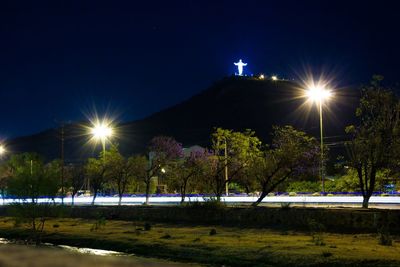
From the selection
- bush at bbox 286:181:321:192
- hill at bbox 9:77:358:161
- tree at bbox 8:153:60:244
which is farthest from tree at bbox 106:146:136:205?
→ hill at bbox 9:77:358:161

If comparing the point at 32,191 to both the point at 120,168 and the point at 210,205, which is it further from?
the point at 120,168

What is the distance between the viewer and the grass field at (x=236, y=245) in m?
19.9

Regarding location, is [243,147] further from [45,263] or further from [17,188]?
[45,263]

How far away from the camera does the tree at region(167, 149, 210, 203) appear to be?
45916 millimetres

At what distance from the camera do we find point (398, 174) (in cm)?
3030

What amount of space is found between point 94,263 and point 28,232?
1392cm

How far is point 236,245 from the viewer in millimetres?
24266

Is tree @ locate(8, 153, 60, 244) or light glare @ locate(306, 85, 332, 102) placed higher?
light glare @ locate(306, 85, 332, 102)

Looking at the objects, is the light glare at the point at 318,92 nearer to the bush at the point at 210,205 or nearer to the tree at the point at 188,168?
the tree at the point at 188,168

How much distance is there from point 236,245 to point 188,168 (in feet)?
80.2

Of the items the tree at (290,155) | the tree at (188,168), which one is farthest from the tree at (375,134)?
the tree at (188,168)

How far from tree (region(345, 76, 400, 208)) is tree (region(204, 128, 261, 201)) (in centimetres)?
1103

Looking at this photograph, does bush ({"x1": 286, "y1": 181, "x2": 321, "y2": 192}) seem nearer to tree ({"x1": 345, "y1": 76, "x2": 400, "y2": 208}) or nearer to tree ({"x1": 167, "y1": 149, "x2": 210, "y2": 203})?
tree ({"x1": 167, "y1": 149, "x2": 210, "y2": 203})

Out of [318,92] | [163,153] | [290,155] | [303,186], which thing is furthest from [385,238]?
[303,186]
